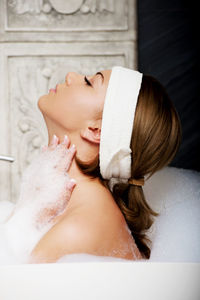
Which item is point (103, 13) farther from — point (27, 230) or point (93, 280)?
point (93, 280)

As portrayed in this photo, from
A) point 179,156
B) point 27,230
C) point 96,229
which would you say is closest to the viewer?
point 96,229

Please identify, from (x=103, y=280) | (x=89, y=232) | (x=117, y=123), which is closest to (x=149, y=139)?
(x=117, y=123)

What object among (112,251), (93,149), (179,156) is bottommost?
(179,156)

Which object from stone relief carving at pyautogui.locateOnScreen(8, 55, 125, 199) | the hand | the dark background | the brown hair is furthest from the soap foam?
the dark background

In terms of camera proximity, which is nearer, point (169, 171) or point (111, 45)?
point (169, 171)

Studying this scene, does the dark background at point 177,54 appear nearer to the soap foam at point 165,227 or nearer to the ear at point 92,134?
the soap foam at point 165,227

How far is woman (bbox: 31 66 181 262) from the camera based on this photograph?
139cm

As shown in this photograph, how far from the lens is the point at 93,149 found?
4.81 feet

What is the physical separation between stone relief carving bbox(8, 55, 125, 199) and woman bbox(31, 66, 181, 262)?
711mm

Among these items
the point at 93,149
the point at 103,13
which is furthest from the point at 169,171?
the point at 103,13

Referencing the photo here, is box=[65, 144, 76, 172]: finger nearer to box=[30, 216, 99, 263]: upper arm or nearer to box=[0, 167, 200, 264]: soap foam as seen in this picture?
box=[0, 167, 200, 264]: soap foam

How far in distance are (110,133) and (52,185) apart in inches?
11.1

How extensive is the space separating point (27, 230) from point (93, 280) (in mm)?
512

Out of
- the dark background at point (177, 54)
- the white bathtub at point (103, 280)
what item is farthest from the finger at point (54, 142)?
the dark background at point (177, 54)
